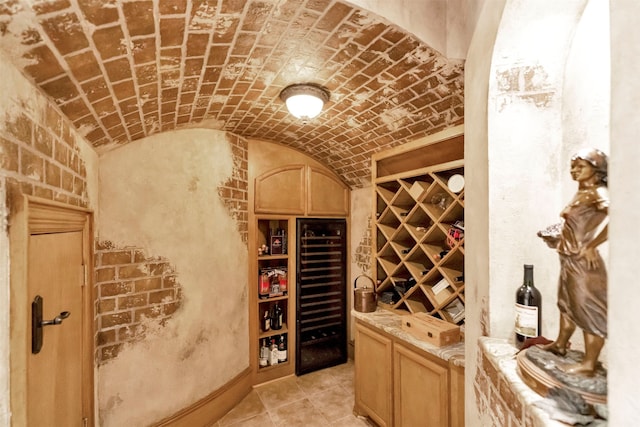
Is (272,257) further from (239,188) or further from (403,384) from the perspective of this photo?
(403,384)

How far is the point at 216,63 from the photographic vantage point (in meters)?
1.57

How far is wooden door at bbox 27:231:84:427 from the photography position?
1229mm

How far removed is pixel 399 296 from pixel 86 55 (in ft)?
8.05

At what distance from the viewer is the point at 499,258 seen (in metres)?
1.12

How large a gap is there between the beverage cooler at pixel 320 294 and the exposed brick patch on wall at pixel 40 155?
2.08m

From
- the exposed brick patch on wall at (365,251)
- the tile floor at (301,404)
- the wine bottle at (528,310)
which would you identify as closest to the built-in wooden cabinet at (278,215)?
the tile floor at (301,404)

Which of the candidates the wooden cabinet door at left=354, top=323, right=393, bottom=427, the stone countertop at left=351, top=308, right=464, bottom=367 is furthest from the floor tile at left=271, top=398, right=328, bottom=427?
the stone countertop at left=351, top=308, right=464, bottom=367

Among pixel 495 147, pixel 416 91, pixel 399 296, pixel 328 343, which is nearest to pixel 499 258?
pixel 495 147

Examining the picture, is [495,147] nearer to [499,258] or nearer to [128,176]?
[499,258]

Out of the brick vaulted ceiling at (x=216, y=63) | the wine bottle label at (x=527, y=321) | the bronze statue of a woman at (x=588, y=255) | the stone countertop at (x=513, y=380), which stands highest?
the brick vaulted ceiling at (x=216, y=63)

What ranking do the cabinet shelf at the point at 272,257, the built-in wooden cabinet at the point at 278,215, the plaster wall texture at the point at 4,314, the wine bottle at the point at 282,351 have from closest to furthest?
1. the plaster wall texture at the point at 4,314
2. the built-in wooden cabinet at the point at 278,215
3. the cabinet shelf at the point at 272,257
4. the wine bottle at the point at 282,351

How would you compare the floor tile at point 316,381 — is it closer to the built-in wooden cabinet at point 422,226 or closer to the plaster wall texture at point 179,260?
the plaster wall texture at point 179,260

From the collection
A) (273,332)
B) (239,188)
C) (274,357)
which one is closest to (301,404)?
(274,357)

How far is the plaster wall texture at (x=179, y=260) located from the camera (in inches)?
81.7
